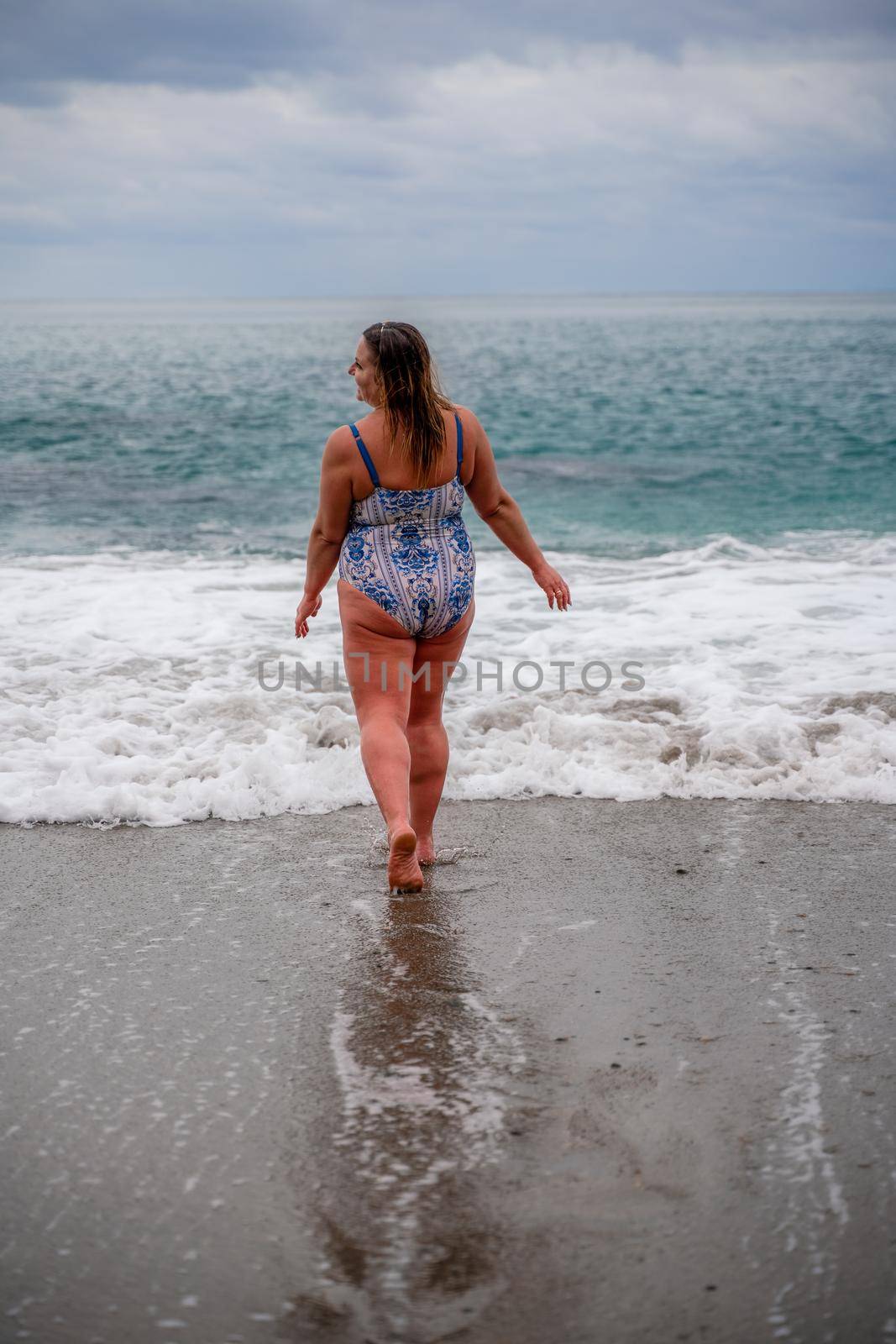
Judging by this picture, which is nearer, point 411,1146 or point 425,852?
point 411,1146

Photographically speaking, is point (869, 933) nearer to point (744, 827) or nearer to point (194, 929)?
point (744, 827)

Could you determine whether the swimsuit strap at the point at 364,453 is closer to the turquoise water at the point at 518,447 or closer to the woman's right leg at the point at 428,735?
the woman's right leg at the point at 428,735

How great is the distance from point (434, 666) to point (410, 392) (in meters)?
0.95

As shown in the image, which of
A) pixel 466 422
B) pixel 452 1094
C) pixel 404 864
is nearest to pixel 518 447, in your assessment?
pixel 466 422

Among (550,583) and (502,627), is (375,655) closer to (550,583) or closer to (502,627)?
(550,583)

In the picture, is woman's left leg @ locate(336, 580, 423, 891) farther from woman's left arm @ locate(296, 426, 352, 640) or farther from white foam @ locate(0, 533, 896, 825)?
white foam @ locate(0, 533, 896, 825)

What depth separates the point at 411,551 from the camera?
370 cm

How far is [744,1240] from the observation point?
2.14 meters

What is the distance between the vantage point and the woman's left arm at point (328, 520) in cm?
355

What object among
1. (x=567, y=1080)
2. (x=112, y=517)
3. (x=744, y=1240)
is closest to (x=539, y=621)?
(x=567, y=1080)

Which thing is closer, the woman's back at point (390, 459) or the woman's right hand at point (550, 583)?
the woman's back at point (390, 459)

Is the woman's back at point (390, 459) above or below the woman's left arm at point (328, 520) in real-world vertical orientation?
above

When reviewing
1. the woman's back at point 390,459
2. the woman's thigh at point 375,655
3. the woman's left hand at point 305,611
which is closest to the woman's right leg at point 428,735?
the woman's thigh at point 375,655

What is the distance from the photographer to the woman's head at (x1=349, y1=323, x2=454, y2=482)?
3.48 meters
